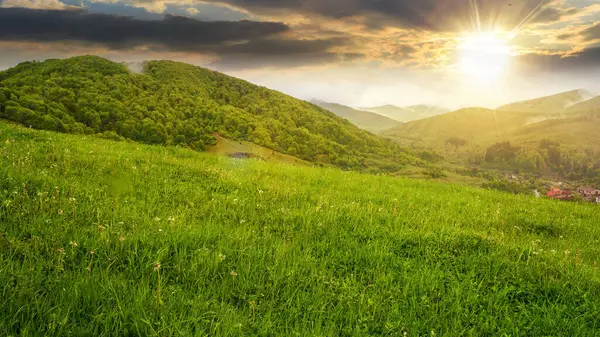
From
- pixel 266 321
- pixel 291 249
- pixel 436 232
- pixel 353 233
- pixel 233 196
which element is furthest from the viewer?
pixel 233 196

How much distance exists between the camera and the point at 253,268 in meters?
4.95

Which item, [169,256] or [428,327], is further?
[169,256]

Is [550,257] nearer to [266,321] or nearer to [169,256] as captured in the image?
[266,321]

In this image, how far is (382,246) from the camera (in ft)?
21.3

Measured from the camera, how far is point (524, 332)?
4.31m

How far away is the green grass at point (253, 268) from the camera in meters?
3.65

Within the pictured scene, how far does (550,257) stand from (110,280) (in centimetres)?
788

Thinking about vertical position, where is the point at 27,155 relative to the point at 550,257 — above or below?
above

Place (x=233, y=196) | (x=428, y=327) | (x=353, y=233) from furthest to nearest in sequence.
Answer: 1. (x=233, y=196)
2. (x=353, y=233)
3. (x=428, y=327)

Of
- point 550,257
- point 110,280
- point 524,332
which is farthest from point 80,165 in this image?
point 550,257

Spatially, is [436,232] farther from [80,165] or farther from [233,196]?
[80,165]

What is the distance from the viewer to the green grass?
3.65m

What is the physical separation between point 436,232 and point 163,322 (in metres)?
6.29

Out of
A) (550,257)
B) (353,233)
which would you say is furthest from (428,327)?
(550,257)
